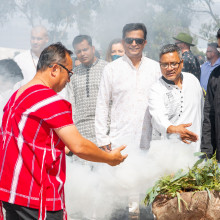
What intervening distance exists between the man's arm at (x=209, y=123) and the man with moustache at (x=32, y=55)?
8.31ft

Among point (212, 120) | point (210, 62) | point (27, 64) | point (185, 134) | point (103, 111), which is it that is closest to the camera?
point (185, 134)

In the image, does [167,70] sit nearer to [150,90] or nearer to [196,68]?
[150,90]

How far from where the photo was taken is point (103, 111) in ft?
14.9

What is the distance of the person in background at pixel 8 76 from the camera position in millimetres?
5773

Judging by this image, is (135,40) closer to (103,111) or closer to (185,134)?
(103,111)

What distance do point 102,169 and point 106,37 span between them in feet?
16.5

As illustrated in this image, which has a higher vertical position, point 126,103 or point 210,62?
point 210,62

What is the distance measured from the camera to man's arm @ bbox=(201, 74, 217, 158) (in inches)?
151

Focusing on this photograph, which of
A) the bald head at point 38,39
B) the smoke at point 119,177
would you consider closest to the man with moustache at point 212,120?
the smoke at point 119,177

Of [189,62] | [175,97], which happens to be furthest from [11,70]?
[175,97]

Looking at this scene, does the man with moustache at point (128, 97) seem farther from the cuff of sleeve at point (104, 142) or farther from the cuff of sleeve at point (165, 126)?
the cuff of sleeve at point (165, 126)

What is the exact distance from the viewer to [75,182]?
3.90 m

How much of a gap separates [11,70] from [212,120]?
3.16m

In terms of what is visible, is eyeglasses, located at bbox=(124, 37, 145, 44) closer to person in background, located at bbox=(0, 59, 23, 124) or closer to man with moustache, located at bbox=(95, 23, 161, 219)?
man with moustache, located at bbox=(95, 23, 161, 219)
